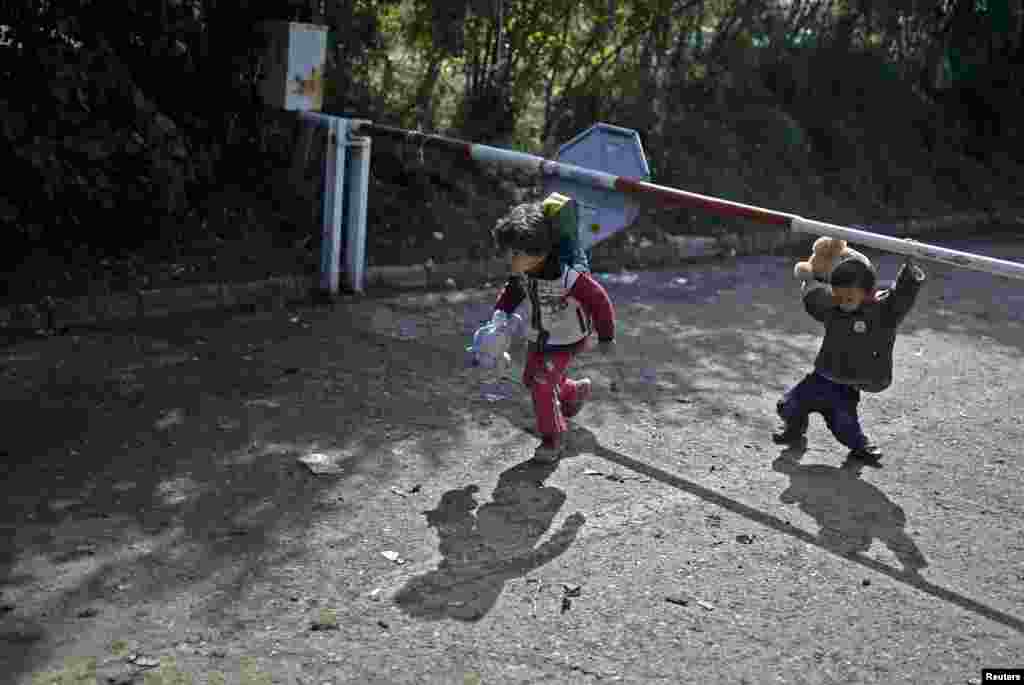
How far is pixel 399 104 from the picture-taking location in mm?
9969

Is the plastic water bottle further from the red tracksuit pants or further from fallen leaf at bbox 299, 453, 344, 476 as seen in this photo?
fallen leaf at bbox 299, 453, 344, 476

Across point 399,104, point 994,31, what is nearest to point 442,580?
point 399,104

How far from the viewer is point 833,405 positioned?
226 inches

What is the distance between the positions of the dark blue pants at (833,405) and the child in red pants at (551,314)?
3.41 ft

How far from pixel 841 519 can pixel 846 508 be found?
0.46 ft

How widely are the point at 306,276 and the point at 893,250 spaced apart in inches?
170

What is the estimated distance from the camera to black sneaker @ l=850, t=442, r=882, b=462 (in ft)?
18.8

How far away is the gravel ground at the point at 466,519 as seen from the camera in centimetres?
381

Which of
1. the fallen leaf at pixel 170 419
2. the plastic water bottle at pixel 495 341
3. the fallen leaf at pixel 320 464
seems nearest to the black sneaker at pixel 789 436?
the plastic water bottle at pixel 495 341

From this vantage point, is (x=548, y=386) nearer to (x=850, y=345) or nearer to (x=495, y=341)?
(x=495, y=341)

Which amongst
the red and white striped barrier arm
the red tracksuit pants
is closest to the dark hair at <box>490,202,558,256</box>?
the red tracksuit pants

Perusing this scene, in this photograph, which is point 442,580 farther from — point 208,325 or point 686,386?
point 208,325

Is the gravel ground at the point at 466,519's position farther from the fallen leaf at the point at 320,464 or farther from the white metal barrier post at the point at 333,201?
the white metal barrier post at the point at 333,201

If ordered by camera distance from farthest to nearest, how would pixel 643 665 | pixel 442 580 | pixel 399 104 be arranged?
pixel 399 104 < pixel 442 580 < pixel 643 665
